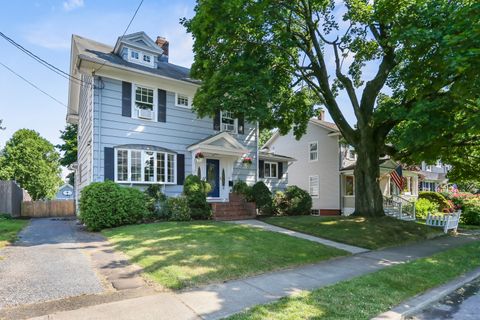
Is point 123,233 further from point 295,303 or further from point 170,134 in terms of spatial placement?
point 295,303

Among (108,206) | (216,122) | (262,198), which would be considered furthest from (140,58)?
(262,198)

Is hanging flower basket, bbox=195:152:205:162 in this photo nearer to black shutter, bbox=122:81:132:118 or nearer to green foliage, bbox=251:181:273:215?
green foliage, bbox=251:181:273:215

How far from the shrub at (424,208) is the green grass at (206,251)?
51.2 feet

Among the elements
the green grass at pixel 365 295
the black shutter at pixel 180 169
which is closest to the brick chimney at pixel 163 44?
the black shutter at pixel 180 169

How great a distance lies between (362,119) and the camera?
13672mm

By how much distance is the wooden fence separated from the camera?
19.0 metres

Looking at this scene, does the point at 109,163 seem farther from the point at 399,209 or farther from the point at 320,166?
the point at 320,166

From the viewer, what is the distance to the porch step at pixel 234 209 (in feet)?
Answer: 45.3

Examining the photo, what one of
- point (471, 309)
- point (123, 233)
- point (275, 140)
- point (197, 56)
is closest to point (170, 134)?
point (197, 56)

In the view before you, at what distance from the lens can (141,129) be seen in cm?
1383

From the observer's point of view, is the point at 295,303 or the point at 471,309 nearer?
the point at 295,303

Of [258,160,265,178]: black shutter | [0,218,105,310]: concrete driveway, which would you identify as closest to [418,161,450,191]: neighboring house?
[258,160,265,178]: black shutter

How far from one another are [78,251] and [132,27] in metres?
8.64

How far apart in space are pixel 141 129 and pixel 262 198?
633 centimetres
